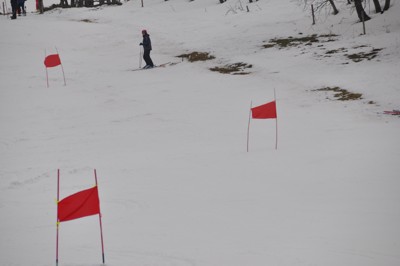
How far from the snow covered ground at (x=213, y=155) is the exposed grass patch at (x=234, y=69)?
443 mm

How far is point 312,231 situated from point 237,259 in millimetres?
1110

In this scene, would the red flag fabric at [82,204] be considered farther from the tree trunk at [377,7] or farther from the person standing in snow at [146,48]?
the tree trunk at [377,7]

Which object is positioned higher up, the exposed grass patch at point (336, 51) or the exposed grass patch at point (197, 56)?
the exposed grass patch at point (336, 51)

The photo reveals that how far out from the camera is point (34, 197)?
6504 mm

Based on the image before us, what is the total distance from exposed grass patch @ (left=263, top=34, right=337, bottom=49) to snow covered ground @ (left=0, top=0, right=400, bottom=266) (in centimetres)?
46

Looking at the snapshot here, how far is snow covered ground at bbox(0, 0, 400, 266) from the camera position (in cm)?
483

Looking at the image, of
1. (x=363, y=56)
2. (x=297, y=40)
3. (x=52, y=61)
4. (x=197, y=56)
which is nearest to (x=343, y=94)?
(x=363, y=56)

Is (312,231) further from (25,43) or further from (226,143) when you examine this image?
(25,43)

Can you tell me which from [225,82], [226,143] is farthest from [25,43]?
[226,143]

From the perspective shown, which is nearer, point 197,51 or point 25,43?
point 197,51

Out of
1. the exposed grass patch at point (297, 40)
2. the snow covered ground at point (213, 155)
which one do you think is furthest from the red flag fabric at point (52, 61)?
the exposed grass patch at point (297, 40)

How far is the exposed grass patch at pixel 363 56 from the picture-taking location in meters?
14.2

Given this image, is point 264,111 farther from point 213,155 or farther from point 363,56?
point 363,56

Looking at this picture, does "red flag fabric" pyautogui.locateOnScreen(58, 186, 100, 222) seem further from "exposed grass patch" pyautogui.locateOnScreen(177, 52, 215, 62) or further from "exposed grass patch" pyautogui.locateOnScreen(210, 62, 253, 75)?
"exposed grass patch" pyautogui.locateOnScreen(177, 52, 215, 62)
